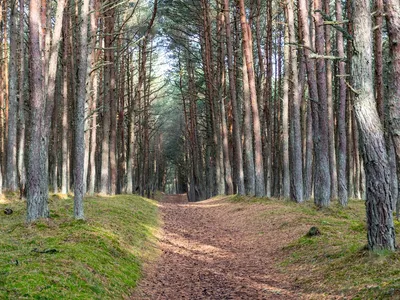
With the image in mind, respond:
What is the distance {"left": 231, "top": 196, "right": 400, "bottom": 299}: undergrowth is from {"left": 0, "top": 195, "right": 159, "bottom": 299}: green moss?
3.34 m

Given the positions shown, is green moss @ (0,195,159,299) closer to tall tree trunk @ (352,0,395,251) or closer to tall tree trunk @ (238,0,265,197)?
tall tree trunk @ (352,0,395,251)

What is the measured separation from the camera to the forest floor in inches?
255

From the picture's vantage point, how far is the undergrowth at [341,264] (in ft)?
19.2

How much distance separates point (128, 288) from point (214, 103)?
70.6ft

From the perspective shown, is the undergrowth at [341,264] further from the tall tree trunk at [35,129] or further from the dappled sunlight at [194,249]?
the tall tree trunk at [35,129]

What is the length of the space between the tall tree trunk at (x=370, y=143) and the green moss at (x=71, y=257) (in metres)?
4.41

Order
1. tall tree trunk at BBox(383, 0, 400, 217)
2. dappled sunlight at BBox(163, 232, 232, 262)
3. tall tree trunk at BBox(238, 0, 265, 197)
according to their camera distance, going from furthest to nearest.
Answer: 1. tall tree trunk at BBox(238, 0, 265, 197)
2. dappled sunlight at BBox(163, 232, 232, 262)
3. tall tree trunk at BBox(383, 0, 400, 217)

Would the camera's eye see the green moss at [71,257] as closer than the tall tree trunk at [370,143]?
Yes

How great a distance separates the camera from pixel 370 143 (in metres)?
6.91

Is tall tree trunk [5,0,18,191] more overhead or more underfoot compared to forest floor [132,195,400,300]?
more overhead

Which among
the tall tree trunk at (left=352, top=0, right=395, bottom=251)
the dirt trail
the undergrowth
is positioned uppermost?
→ the tall tree trunk at (left=352, top=0, right=395, bottom=251)

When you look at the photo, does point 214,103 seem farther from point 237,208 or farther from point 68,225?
point 68,225

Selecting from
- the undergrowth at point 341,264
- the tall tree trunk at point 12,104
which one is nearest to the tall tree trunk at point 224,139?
the tall tree trunk at point 12,104

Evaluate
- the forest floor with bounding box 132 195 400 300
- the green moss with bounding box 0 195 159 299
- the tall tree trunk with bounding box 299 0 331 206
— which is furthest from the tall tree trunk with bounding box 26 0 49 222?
the tall tree trunk with bounding box 299 0 331 206
